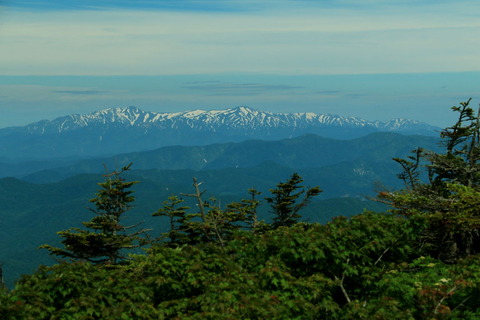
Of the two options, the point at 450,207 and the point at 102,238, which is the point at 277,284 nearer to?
the point at 450,207

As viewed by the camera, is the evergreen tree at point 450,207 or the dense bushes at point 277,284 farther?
the evergreen tree at point 450,207

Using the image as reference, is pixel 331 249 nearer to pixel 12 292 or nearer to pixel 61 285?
pixel 61 285

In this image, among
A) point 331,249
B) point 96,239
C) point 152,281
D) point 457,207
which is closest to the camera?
point 152,281

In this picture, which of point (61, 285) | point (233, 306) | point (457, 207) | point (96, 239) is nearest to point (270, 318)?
point (233, 306)

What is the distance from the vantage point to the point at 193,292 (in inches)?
546

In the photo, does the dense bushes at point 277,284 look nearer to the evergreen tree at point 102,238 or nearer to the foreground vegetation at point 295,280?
the foreground vegetation at point 295,280

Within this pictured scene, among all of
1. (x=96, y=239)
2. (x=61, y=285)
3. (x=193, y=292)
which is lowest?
(x=96, y=239)

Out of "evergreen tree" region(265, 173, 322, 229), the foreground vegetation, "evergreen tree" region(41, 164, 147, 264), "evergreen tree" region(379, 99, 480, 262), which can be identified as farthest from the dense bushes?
"evergreen tree" region(265, 173, 322, 229)

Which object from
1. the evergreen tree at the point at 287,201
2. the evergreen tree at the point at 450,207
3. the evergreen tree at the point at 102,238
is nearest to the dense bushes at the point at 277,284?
the evergreen tree at the point at 450,207

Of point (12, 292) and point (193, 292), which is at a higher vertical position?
point (12, 292)

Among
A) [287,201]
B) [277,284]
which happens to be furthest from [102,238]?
[287,201]

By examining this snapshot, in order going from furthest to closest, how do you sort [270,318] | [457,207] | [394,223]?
[457,207] → [394,223] → [270,318]

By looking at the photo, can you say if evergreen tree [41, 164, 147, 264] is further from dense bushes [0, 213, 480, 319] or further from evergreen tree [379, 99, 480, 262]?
evergreen tree [379, 99, 480, 262]

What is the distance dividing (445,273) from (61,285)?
477 inches
